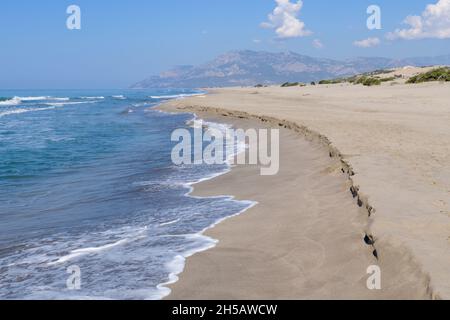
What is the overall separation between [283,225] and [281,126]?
552 inches

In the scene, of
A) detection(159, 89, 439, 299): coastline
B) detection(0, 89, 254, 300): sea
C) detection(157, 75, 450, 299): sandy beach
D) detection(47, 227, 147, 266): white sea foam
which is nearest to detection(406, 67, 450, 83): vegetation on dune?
detection(157, 75, 450, 299): sandy beach

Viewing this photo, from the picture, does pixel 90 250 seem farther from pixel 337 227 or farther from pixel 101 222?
pixel 337 227

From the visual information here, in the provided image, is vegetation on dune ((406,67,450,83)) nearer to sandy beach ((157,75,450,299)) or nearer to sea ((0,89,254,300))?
sandy beach ((157,75,450,299))

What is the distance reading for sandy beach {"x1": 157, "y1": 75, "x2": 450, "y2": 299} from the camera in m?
4.91

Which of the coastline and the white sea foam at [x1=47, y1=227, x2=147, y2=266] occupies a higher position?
the coastline

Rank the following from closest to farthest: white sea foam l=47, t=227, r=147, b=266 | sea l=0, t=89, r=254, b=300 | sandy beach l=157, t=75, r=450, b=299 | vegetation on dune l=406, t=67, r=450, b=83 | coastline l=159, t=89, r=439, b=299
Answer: coastline l=159, t=89, r=439, b=299
sandy beach l=157, t=75, r=450, b=299
sea l=0, t=89, r=254, b=300
white sea foam l=47, t=227, r=147, b=266
vegetation on dune l=406, t=67, r=450, b=83

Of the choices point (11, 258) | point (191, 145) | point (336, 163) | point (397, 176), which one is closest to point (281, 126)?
point (191, 145)

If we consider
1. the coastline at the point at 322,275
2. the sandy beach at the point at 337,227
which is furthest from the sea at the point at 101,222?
the sandy beach at the point at 337,227

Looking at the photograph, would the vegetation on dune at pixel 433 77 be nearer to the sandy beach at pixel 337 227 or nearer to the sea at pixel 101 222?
the sandy beach at pixel 337 227

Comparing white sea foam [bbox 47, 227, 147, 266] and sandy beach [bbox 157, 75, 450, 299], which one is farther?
white sea foam [bbox 47, 227, 147, 266]

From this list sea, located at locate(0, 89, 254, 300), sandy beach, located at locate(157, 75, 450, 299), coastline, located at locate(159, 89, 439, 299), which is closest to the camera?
coastline, located at locate(159, 89, 439, 299)

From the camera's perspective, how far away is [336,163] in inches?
429

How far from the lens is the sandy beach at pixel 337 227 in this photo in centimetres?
491
